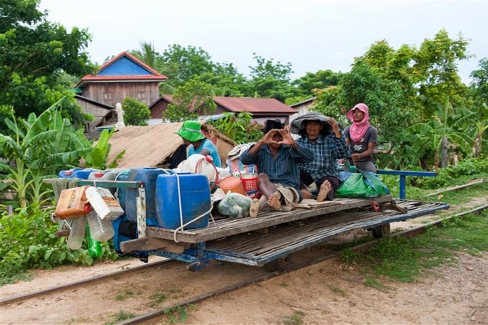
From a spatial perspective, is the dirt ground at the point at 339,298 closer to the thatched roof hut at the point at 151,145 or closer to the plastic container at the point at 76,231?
the plastic container at the point at 76,231

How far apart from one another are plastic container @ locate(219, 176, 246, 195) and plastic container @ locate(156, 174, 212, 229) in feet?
3.34

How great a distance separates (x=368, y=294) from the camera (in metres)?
5.37

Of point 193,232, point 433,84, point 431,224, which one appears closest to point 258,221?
point 193,232

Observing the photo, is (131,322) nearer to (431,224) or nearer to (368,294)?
(368,294)

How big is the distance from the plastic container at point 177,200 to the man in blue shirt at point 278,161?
1.11 m

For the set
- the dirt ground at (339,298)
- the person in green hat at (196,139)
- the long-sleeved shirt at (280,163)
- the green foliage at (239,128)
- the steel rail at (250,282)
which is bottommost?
the dirt ground at (339,298)

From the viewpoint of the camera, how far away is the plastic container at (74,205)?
13.7 ft

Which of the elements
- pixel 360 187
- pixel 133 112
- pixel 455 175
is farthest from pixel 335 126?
pixel 133 112

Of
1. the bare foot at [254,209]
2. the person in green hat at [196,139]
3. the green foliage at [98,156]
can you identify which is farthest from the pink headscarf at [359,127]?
the green foliage at [98,156]

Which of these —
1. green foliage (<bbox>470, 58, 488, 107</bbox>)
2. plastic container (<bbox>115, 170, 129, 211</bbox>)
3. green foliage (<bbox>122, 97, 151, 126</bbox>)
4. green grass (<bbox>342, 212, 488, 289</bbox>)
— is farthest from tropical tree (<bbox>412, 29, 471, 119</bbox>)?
plastic container (<bbox>115, 170, 129, 211</bbox>)

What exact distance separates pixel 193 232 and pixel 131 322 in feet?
3.16

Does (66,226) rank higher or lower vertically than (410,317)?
higher

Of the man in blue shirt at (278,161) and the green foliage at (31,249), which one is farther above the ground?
A: the man in blue shirt at (278,161)

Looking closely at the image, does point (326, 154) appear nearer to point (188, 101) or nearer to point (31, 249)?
point (31, 249)
